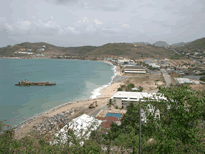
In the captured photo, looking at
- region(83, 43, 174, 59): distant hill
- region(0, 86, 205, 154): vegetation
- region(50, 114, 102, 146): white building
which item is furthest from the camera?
region(83, 43, 174, 59): distant hill

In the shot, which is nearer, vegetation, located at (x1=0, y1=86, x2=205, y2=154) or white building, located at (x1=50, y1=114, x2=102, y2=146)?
vegetation, located at (x1=0, y1=86, x2=205, y2=154)

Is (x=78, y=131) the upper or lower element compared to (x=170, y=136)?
lower

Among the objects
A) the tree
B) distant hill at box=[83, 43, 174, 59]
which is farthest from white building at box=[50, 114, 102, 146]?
distant hill at box=[83, 43, 174, 59]

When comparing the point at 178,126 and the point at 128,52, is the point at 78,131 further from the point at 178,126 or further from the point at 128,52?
the point at 128,52

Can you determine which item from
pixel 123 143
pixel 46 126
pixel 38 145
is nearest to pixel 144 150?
pixel 123 143

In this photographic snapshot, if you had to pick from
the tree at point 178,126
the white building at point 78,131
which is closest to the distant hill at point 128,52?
the white building at point 78,131

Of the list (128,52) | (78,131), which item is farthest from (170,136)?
(128,52)

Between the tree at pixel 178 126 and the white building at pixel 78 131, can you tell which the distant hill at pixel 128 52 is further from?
the tree at pixel 178 126

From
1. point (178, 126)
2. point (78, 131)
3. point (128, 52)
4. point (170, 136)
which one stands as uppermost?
point (128, 52)

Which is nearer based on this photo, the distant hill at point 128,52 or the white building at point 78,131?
the white building at point 78,131

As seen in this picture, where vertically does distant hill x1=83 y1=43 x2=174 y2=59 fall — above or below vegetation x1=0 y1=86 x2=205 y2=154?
above

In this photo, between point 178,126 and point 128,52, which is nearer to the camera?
point 178,126

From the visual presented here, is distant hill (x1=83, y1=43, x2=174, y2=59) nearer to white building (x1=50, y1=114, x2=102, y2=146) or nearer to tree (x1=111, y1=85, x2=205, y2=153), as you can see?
white building (x1=50, y1=114, x2=102, y2=146)
